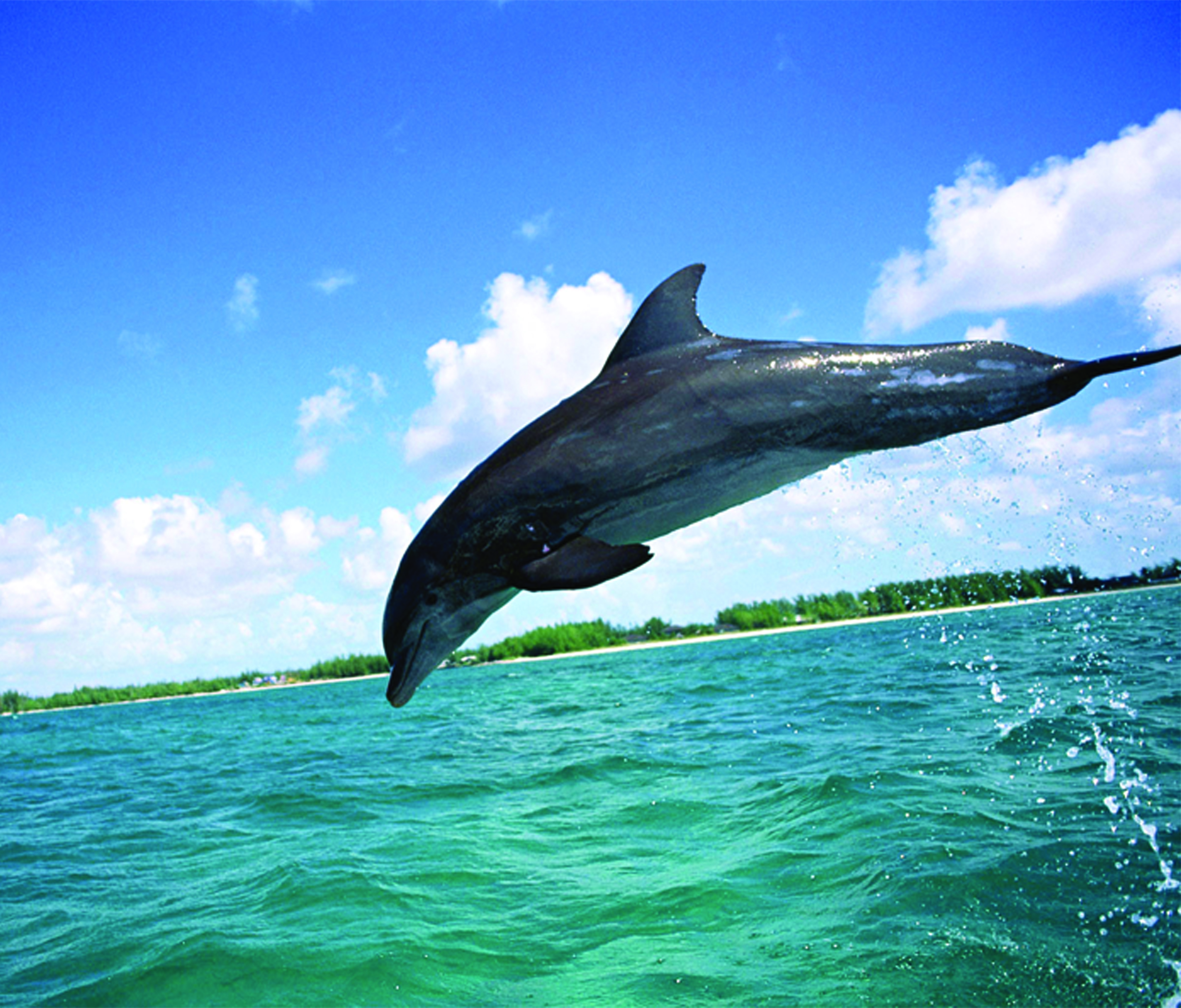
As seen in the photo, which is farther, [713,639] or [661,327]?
[713,639]

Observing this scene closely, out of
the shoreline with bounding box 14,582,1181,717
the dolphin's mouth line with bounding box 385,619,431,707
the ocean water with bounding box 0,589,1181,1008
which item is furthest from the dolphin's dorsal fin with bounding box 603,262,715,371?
the shoreline with bounding box 14,582,1181,717

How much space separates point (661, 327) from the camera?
2.89m

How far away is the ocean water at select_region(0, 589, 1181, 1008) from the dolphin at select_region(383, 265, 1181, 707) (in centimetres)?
369

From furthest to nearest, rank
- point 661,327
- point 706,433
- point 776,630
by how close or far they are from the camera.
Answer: point 776,630, point 661,327, point 706,433

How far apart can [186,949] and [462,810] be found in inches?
165

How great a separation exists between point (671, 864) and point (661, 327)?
5.76 m

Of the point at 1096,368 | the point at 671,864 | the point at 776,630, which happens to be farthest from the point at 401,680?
the point at 776,630

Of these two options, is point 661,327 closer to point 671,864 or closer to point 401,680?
point 401,680

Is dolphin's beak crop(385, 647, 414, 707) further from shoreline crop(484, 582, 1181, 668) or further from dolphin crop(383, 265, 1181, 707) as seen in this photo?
shoreline crop(484, 582, 1181, 668)

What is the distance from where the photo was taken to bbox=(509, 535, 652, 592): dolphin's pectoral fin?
86.1 inches

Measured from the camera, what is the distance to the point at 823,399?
253cm

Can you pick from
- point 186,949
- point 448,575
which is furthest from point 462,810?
point 448,575

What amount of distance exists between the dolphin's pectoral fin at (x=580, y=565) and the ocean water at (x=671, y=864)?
3770 millimetres

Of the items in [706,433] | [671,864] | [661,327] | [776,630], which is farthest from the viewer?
[776,630]
